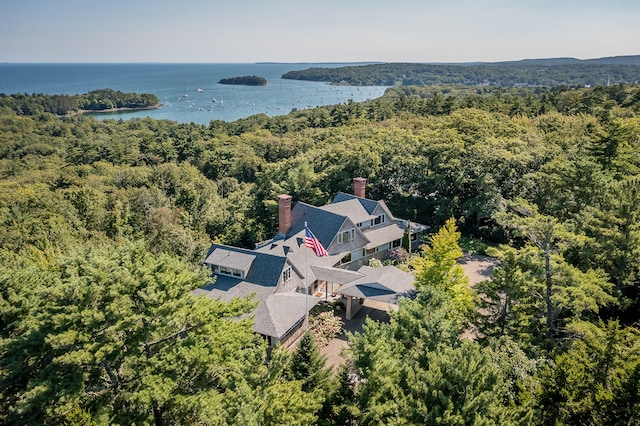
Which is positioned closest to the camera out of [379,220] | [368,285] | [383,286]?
[383,286]

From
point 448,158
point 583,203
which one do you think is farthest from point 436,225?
point 583,203

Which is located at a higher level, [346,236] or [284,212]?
[284,212]

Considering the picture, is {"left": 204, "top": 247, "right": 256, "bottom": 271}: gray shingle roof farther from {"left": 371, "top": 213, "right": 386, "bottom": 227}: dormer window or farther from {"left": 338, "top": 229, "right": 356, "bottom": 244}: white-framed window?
{"left": 371, "top": 213, "right": 386, "bottom": 227}: dormer window

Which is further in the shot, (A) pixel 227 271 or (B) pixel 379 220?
(B) pixel 379 220

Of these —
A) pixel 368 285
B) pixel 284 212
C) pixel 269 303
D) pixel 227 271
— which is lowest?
pixel 269 303

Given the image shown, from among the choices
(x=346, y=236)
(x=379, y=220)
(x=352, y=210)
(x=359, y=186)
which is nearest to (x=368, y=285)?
(x=346, y=236)

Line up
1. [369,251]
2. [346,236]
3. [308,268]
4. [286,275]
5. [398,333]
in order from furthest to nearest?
[369,251], [346,236], [308,268], [286,275], [398,333]

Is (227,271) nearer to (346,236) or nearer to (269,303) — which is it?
(269,303)

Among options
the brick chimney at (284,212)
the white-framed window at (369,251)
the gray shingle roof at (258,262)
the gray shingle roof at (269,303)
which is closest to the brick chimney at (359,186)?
the white-framed window at (369,251)
